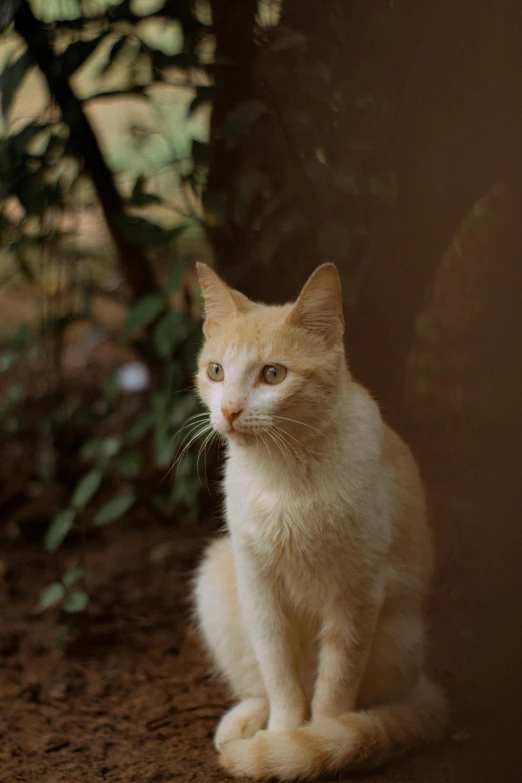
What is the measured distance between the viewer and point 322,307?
55.2 inches

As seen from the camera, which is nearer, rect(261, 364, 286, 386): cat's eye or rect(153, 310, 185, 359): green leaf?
rect(261, 364, 286, 386): cat's eye

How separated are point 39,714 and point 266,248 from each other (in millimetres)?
1221

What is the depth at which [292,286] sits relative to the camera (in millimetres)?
1750

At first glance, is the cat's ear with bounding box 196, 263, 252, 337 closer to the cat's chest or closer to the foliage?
the cat's chest

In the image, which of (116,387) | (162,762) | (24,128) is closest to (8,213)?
(24,128)

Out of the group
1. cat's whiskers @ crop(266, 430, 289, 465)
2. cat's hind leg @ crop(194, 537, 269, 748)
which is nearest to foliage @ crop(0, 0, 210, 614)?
cat's hind leg @ crop(194, 537, 269, 748)

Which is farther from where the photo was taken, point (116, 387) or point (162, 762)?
point (116, 387)

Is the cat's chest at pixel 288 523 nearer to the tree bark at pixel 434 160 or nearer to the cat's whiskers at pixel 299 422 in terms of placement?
the cat's whiskers at pixel 299 422

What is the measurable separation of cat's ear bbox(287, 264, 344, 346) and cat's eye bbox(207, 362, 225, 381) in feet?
0.52

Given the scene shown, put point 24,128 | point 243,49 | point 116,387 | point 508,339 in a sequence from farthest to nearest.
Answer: point 116,387 < point 24,128 < point 243,49 < point 508,339

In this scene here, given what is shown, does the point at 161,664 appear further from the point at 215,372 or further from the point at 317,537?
the point at 215,372

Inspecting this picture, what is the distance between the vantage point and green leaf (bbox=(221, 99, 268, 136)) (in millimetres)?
1696

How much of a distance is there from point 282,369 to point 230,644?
28.8 inches

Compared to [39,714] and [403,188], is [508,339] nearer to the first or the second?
[403,188]
